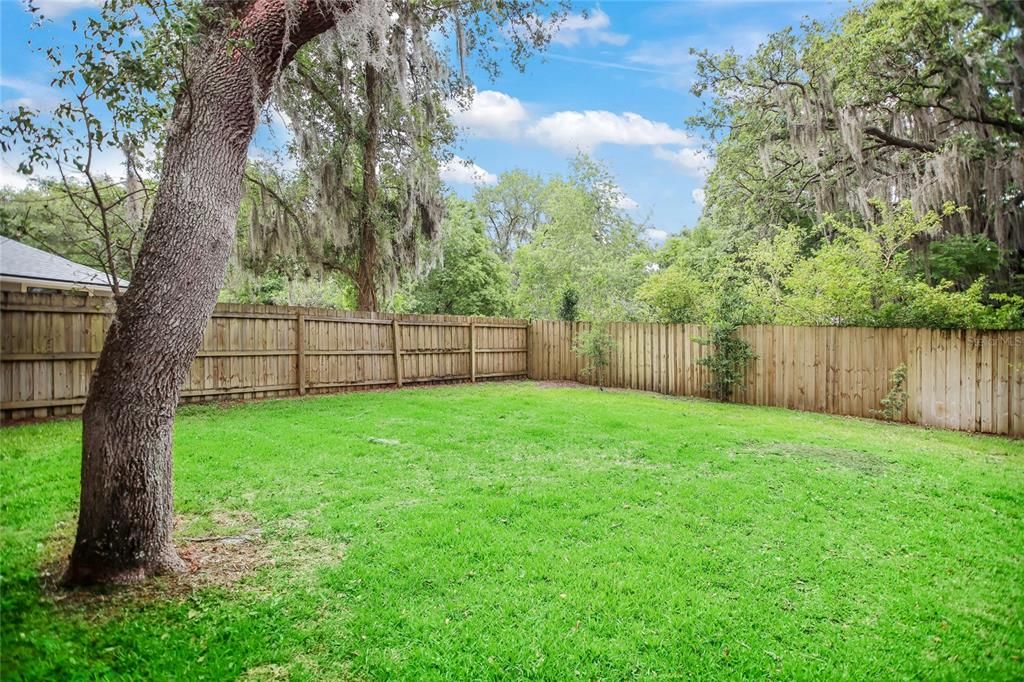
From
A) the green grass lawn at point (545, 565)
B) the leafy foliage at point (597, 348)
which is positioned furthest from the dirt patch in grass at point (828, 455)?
the leafy foliage at point (597, 348)

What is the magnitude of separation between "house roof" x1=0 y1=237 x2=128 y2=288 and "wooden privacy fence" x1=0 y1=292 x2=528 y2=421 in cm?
183

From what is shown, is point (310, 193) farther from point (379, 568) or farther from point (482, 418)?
point (379, 568)

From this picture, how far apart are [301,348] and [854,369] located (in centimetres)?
862

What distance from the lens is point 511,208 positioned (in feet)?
93.5

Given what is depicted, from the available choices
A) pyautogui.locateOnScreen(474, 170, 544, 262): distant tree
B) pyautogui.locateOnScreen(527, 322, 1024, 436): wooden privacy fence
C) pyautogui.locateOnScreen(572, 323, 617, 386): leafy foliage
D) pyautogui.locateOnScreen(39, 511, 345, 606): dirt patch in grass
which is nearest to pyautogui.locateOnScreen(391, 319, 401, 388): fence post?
pyautogui.locateOnScreen(572, 323, 617, 386): leafy foliage

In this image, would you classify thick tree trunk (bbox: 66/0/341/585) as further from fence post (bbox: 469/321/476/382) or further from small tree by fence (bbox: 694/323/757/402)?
fence post (bbox: 469/321/476/382)

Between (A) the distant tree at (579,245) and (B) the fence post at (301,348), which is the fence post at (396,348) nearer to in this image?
(B) the fence post at (301,348)

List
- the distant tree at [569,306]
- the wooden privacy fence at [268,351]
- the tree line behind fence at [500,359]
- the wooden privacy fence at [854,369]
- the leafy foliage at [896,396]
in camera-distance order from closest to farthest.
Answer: the wooden privacy fence at [268,351] < the tree line behind fence at [500,359] < the wooden privacy fence at [854,369] < the leafy foliage at [896,396] < the distant tree at [569,306]

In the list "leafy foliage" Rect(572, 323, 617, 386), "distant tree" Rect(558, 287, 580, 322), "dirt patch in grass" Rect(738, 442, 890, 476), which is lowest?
"dirt patch in grass" Rect(738, 442, 890, 476)

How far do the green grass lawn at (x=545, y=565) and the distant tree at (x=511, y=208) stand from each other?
965 inches

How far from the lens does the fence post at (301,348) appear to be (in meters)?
8.12

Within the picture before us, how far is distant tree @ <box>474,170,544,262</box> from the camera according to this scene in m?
27.9

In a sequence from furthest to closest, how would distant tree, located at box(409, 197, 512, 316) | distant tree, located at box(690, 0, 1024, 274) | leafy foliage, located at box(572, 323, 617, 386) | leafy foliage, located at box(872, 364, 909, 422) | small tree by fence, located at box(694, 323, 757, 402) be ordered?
distant tree, located at box(409, 197, 512, 316) < leafy foliage, located at box(572, 323, 617, 386) < small tree by fence, located at box(694, 323, 757, 402) < leafy foliage, located at box(872, 364, 909, 422) < distant tree, located at box(690, 0, 1024, 274)

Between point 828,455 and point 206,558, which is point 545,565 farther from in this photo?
point 828,455
